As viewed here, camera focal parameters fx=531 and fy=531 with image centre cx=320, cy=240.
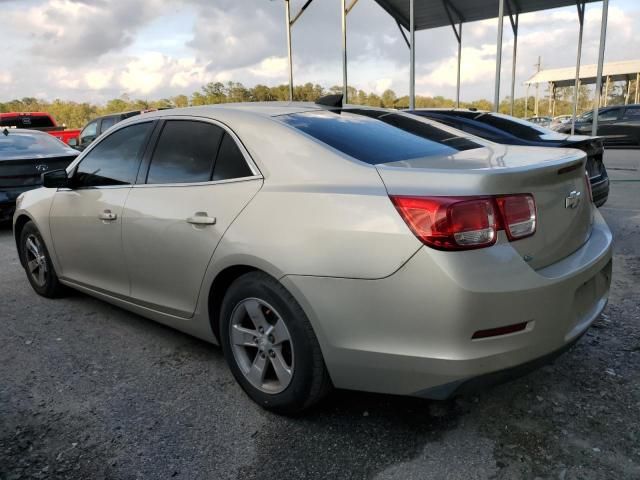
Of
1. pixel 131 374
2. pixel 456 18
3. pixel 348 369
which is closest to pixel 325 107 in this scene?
pixel 348 369

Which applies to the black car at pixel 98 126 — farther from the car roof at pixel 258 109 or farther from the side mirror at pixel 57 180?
the car roof at pixel 258 109

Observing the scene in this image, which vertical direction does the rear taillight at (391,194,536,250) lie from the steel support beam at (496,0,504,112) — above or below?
below

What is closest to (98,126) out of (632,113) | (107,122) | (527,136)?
(107,122)

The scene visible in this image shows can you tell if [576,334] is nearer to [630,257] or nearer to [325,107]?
[325,107]

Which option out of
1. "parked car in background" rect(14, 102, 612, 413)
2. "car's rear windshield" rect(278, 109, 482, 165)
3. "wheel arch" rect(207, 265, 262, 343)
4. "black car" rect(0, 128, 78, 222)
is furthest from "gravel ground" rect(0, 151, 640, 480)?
"black car" rect(0, 128, 78, 222)

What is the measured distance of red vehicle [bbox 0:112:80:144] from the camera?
614 inches

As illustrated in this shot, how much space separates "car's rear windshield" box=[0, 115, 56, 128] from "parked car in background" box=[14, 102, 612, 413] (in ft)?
48.1

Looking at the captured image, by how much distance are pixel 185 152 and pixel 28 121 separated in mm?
15371

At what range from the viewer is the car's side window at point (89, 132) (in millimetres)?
14059

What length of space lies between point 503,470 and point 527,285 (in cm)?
79

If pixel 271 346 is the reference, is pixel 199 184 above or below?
above

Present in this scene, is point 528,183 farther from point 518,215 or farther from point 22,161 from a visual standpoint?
point 22,161

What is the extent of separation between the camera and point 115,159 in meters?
3.69

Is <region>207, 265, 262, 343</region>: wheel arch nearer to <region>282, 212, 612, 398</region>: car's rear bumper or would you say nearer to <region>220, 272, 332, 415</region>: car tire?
<region>220, 272, 332, 415</region>: car tire
